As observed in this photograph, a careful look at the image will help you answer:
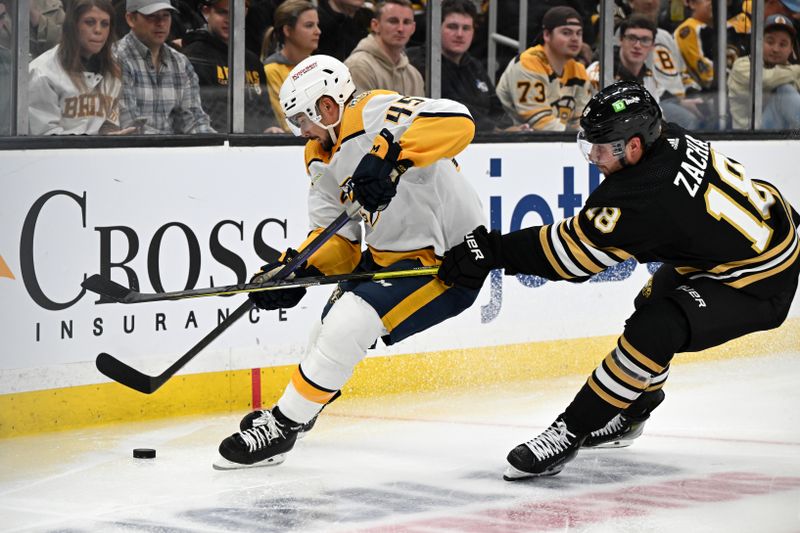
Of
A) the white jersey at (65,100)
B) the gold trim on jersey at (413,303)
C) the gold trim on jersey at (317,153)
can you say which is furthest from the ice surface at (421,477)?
the white jersey at (65,100)

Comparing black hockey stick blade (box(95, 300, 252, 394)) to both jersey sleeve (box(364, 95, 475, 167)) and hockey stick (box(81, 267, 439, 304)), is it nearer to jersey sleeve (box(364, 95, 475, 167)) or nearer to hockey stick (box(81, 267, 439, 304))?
hockey stick (box(81, 267, 439, 304))

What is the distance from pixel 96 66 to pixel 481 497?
198cm

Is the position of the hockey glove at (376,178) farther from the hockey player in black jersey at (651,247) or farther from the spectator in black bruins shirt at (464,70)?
the spectator in black bruins shirt at (464,70)

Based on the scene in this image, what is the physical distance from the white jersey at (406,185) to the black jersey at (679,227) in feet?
0.90

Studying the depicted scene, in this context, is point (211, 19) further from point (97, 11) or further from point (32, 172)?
point (32, 172)

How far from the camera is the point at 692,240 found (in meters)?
3.68

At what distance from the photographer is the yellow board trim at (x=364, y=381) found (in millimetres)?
4602

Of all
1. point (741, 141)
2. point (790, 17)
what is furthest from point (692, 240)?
point (790, 17)

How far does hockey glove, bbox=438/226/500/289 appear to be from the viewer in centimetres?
384

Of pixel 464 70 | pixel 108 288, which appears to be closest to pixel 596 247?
pixel 108 288

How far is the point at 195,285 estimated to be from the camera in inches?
193

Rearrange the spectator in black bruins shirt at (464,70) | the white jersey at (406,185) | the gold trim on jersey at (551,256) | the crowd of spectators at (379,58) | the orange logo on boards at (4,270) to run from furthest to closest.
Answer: the spectator in black bruins shirt at (464,70)
the crowd of spectators at (379,58)
the orange logo on boards at (4,270)
the white jersey at (406,185)
the gold trim on jersey at (551,256)

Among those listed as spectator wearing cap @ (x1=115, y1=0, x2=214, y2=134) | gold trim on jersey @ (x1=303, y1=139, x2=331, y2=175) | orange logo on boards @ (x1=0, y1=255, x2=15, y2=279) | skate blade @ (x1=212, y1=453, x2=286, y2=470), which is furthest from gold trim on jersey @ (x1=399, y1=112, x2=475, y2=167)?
orange logo on boards @ (x1=0, y1=255, x2=15, y2=279)

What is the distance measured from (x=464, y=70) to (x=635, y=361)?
223cm
